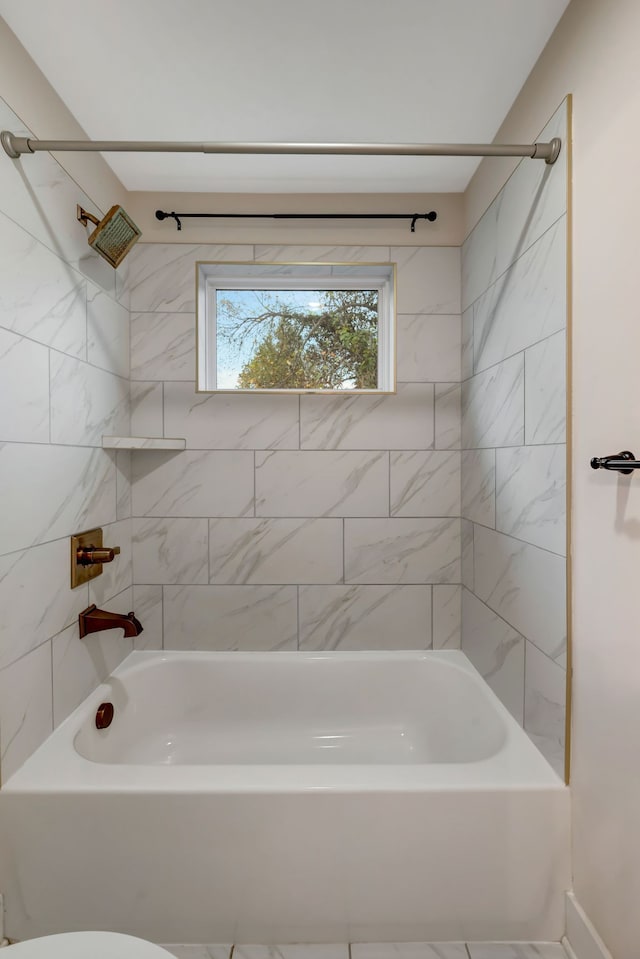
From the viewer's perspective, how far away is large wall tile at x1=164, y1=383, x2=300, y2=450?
2045 millimetres

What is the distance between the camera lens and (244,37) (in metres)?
1.29

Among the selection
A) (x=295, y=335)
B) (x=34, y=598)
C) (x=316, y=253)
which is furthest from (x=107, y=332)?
(x=34, y=598)

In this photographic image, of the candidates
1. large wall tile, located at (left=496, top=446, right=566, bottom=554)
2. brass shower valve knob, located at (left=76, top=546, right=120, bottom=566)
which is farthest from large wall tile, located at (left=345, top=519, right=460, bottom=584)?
brass shower valve knob, located at (left=76, top=546, right=120, bottom=566)

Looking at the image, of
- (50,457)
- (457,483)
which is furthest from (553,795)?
(50,457)

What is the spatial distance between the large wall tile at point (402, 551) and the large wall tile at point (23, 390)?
1.22m

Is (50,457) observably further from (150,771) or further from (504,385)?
(504,385)

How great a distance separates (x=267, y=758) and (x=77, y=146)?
84.0 inches

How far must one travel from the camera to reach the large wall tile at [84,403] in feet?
4.89

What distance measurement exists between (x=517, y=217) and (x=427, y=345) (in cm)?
64

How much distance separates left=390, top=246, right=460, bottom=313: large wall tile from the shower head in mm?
1051

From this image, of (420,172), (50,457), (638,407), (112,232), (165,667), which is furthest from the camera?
(165,667)

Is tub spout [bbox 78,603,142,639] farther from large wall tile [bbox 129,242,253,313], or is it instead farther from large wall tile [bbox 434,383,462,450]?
large wall tile [bbox 434,383,462,450]

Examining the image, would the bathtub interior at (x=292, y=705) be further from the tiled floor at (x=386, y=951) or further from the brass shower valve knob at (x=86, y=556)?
the tiled floor at (x=386, y=951)

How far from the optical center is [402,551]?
208cm
